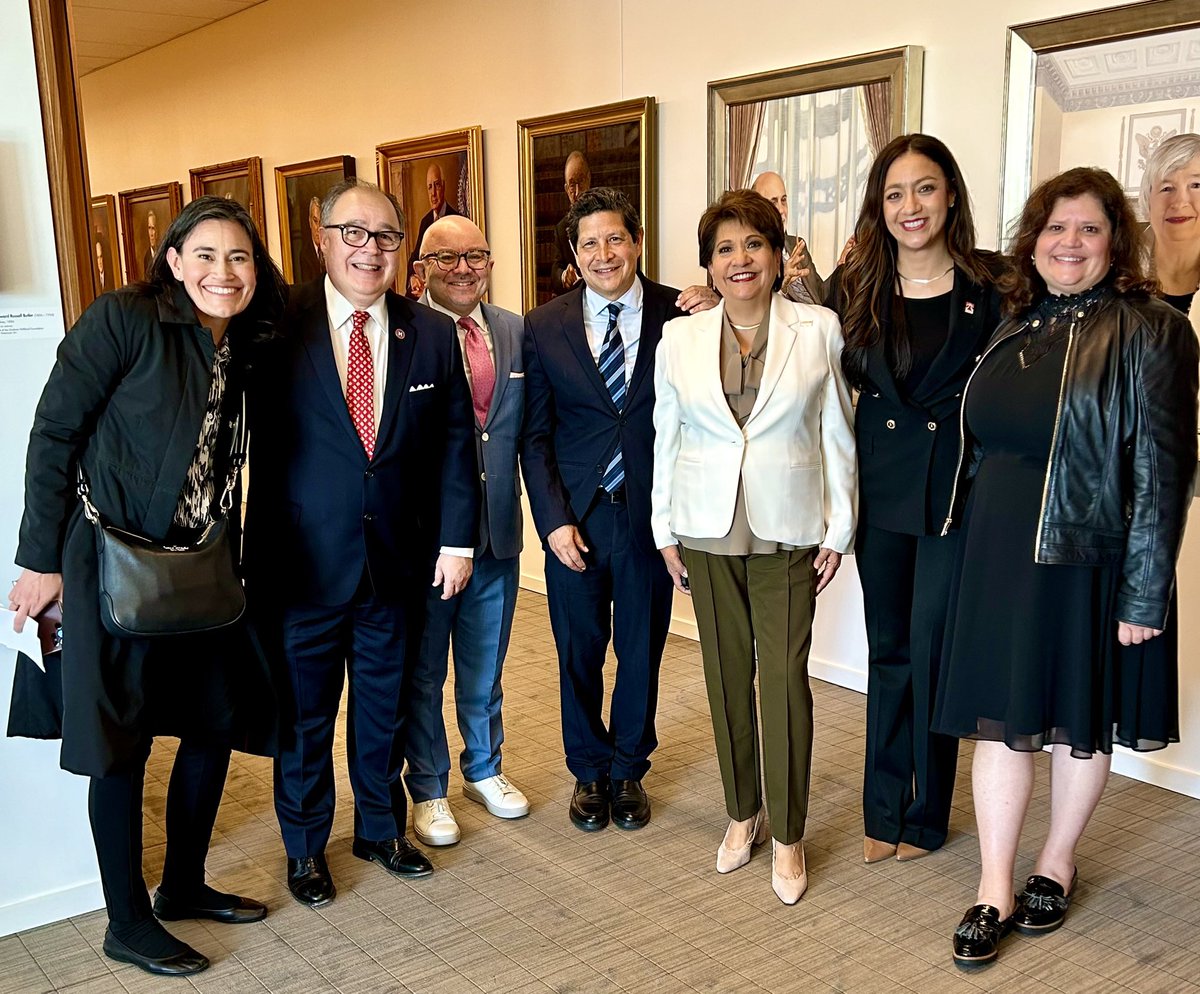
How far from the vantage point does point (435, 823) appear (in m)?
3.43

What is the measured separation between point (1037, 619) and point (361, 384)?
5.62 ft

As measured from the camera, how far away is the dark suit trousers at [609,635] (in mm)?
3350

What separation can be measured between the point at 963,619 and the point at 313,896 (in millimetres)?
1803

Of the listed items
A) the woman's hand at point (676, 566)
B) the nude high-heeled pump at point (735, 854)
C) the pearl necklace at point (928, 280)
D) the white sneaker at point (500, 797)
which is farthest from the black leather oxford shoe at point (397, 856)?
the pearl necklace at point (928, 280)

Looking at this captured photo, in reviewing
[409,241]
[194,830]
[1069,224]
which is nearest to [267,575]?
[194,830]

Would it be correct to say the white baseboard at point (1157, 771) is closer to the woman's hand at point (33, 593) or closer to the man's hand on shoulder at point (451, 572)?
the man's hand on shoulder at point (451, 572)

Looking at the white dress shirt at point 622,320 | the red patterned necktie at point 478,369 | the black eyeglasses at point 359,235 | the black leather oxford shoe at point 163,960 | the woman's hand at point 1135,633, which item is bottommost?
the black leather oxford shoe at point 163,960

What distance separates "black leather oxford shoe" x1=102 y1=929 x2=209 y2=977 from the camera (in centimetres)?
274

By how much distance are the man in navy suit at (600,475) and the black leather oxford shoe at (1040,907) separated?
43.4 inches

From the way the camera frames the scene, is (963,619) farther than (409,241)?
No

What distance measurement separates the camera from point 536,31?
5.80 meters

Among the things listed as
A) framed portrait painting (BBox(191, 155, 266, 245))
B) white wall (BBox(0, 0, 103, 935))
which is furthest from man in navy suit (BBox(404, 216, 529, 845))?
framed portrait painting (BBox(191, 155, 266, 245))

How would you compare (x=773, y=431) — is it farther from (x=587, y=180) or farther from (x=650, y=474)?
(x=587, y=180)

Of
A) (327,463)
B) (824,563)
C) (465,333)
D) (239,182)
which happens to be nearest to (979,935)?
(824,563)
